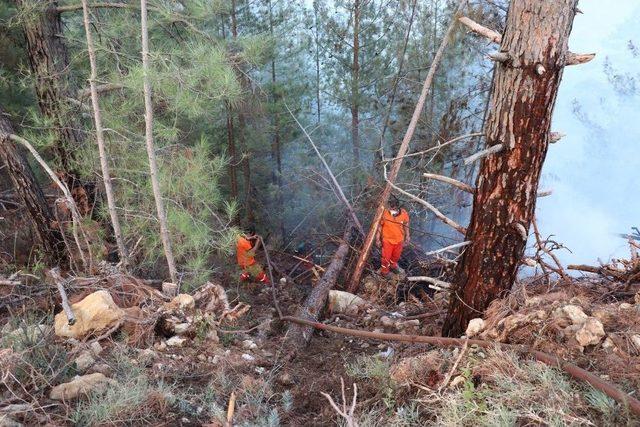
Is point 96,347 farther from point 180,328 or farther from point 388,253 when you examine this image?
point 388,253

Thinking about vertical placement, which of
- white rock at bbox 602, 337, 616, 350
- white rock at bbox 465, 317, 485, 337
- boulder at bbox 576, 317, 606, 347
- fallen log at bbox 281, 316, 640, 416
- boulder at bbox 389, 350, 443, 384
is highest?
boulder at bbox 576, 317, 606, 347

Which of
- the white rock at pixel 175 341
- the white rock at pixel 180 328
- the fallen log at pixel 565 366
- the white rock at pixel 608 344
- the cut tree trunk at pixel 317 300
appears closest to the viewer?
the fallen log at pixel 565 366

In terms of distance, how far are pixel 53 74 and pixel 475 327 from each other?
18.6 ft

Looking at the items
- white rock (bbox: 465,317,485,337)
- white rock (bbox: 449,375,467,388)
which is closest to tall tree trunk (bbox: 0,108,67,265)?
white rock (bbox: 465,317,485,337)

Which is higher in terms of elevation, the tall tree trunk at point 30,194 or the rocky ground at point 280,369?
the tall tree trunk at point 30,194

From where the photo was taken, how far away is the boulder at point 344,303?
234 inches

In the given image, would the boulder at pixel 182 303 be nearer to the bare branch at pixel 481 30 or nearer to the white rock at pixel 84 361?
the white rock at pixel 84 361

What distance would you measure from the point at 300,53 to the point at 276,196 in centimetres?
428

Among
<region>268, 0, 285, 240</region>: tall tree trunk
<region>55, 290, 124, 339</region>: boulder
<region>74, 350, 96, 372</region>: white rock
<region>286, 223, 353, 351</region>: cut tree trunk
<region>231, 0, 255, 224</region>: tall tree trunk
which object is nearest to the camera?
<region>74, 350, 96, 372</region>: white rock

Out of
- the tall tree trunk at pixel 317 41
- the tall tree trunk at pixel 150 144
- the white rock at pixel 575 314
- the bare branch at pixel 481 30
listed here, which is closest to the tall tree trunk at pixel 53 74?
the tall tree trunk at pixel 150 144

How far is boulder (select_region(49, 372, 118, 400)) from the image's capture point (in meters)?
2.53

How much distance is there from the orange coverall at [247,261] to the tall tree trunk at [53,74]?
2618mm

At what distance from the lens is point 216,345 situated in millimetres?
3957

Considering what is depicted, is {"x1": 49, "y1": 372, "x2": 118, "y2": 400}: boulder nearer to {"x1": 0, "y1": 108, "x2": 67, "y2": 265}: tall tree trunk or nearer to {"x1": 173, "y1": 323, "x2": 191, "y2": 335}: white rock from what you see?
{"x1": 173, "y1": 323, "x2": 191, "y2": 335}: white rock
